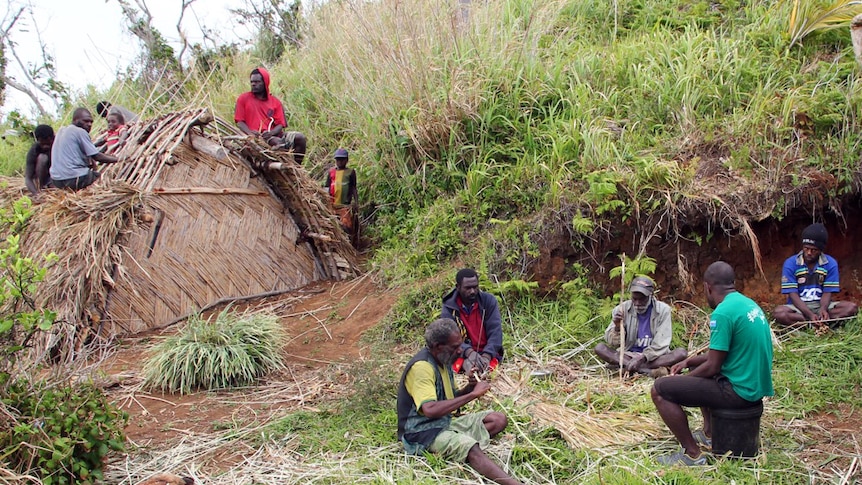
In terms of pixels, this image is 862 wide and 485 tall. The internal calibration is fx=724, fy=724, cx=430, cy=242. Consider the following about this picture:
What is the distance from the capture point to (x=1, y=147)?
12.6m

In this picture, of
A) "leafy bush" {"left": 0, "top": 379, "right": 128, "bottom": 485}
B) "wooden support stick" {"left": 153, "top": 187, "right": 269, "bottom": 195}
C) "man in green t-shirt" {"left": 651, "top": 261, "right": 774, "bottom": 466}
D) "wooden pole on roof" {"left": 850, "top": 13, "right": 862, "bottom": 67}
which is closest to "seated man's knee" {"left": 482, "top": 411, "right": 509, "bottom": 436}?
"man in green t-shirt" {"left": 651, "top": 261, "right": 774, "bottom": 466}

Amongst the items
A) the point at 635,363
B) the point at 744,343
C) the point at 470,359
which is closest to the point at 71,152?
the point at 470,359

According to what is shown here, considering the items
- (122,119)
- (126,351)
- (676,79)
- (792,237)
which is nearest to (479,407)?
(126,351)

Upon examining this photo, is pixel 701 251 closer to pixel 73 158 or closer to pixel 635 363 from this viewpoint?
pixel 635 363

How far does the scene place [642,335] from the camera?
5652 mm

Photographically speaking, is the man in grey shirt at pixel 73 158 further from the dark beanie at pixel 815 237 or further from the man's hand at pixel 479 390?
the dark beanie at pixel 815 237

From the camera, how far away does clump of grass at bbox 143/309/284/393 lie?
5.59 m

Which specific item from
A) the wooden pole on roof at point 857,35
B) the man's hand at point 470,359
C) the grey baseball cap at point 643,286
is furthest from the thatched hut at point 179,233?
the wooden pole on roof at point 857,35

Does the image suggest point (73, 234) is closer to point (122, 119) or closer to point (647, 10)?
point (122, 119)

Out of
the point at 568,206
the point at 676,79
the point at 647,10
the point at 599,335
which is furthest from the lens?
the point at 647,10

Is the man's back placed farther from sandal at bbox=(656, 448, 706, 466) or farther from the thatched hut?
sandal at bbox=(656, 448, 706, 466)

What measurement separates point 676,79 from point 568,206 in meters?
2.03

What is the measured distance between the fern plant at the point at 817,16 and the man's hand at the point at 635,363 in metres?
4.16

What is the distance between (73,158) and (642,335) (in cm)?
548
